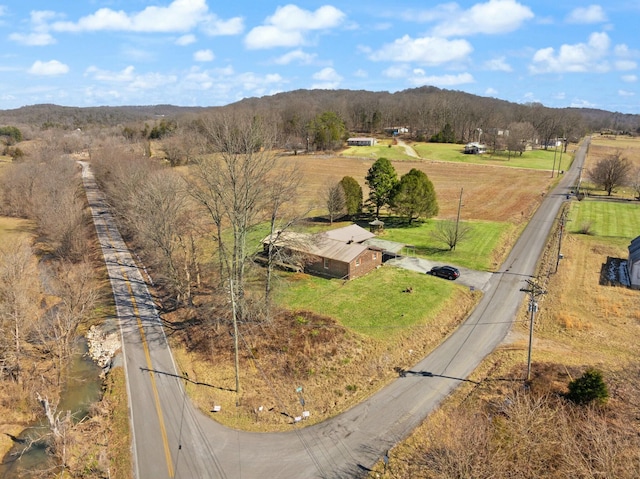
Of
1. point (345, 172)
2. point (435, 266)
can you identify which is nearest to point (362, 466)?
point (435, 266)

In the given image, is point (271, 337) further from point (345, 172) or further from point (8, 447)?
point (345, 172)

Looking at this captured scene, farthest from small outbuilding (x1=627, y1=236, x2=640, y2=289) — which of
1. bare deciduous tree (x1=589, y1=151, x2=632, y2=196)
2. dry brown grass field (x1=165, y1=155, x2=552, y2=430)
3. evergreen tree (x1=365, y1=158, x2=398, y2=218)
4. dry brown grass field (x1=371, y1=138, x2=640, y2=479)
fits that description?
bare deciduous tree (x1=589, y1=151, x2=632, y2=196)

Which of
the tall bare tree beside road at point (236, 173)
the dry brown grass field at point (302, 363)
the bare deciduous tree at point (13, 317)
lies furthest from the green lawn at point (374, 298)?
the bare deciduous tree at point (13, 317)

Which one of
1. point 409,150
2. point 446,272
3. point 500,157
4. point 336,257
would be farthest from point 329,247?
point 409,150

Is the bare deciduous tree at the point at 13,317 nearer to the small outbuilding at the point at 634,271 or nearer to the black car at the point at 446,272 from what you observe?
the black car at the point at 446,272

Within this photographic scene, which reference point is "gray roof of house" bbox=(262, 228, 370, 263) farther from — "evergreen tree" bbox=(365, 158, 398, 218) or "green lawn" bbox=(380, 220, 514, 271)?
"evergreen tree" bbox=(365, 158, 398, 218)

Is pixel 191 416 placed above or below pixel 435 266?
below

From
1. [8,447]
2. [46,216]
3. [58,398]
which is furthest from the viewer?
[46,216]
